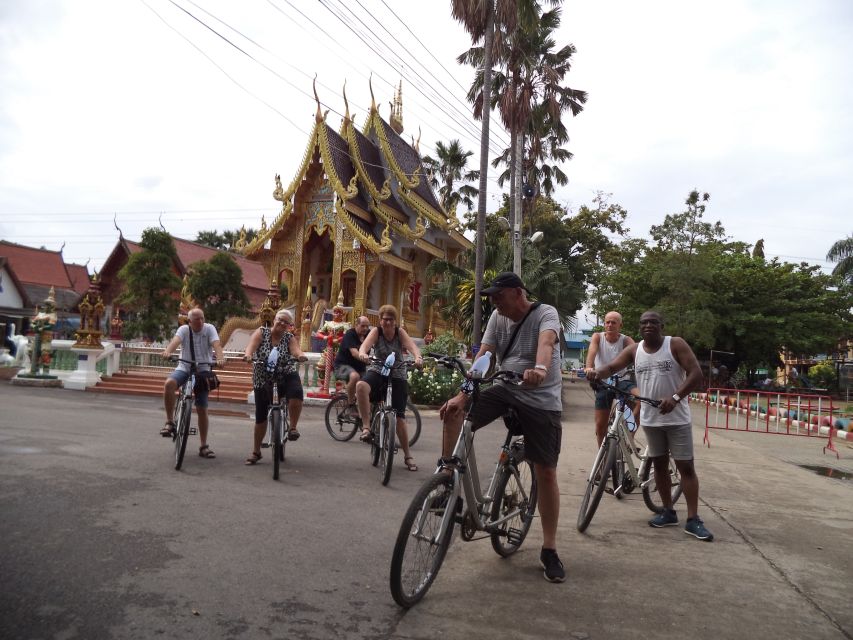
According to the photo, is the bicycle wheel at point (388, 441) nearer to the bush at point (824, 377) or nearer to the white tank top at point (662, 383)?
the white tank top at point (662, 383)

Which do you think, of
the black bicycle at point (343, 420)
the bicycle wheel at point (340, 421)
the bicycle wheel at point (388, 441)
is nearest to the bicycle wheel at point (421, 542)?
the bicycle wheel at point (388, 441)

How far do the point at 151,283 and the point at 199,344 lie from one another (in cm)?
1917

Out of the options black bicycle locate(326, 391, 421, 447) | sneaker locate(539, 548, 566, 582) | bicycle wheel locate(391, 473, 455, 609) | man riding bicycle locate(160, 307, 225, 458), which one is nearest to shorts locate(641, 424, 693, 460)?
sneaker locate(539, 548, 566, 582)

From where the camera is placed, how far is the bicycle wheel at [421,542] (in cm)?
313

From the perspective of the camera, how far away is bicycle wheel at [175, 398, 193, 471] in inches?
254

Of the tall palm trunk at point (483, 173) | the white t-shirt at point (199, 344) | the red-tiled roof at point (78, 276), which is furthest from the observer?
the red-tiled roof at point (78, 276)

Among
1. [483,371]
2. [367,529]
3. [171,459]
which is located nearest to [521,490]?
[483,371]

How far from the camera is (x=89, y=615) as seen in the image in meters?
2.97

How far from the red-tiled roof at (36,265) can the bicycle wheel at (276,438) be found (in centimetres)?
3840

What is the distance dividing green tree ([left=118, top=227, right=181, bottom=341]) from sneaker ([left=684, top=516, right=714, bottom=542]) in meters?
23.1

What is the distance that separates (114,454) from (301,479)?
7.48ft

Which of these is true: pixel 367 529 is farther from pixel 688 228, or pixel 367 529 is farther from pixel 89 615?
pixel 688 228

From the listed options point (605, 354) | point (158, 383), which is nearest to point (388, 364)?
point (605, 354)

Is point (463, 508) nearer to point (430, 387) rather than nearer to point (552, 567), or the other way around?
point (552, 567)
